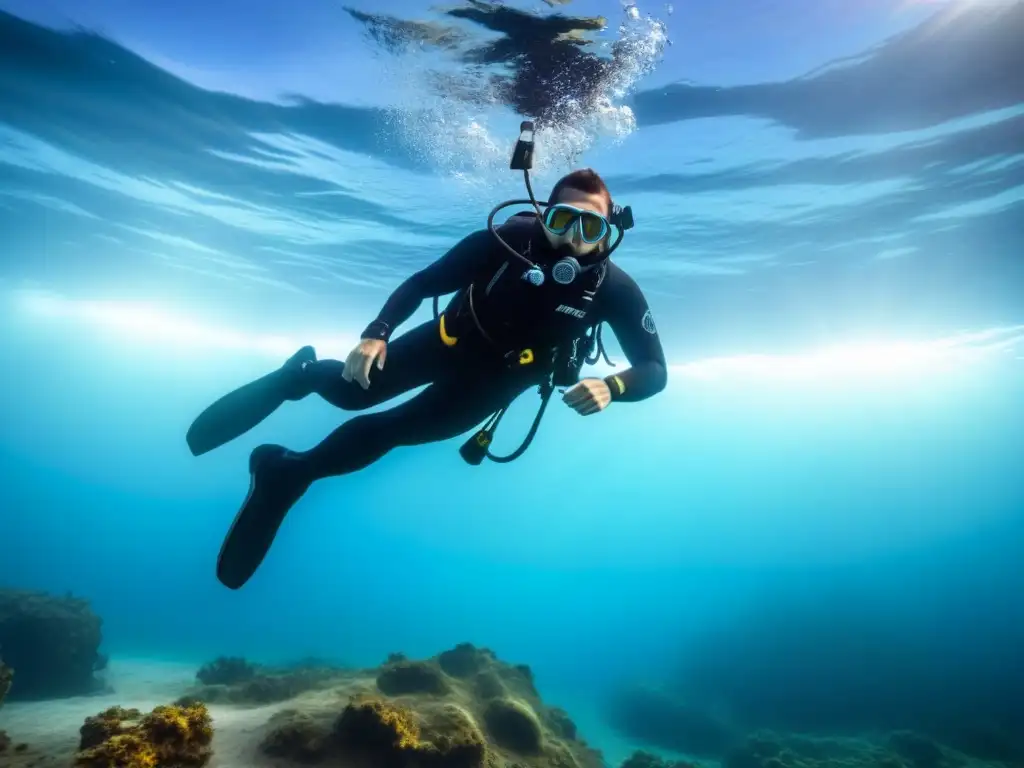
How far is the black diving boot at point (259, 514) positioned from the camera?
4.47m

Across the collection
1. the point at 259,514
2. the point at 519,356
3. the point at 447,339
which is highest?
the point at 447,339

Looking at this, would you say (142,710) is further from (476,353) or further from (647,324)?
(647,324)

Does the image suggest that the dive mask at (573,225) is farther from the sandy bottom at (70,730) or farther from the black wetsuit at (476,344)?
the sandy bottom at (70,730)

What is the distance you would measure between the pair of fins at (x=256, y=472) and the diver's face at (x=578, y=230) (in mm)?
2603

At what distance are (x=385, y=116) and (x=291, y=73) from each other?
1942mm

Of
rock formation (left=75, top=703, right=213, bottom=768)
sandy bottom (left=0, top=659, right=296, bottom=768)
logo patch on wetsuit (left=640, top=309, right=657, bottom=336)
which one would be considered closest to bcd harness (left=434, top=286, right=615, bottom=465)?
logo patch on wetsuit (left=640, top=309, right=657, bottom=336)

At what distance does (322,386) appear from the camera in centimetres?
477

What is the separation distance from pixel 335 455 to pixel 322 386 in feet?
2.14

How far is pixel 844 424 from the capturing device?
6775cm

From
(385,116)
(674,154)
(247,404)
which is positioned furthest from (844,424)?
(247,404)

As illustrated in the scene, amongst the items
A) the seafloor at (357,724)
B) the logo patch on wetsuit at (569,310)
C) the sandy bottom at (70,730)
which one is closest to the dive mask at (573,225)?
the logo patch on wetsuit at (569,310)

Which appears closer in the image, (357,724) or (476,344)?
(476,344)

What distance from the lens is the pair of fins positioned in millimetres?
4488

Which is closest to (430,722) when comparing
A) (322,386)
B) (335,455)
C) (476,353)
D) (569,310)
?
(335,455)
